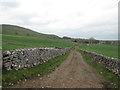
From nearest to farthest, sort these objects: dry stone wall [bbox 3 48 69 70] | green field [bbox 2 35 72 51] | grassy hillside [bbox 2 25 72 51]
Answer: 1. dry stone wall [bbox 3 48 69 70]
2. green field [bbox 2 35 72 51]
3. grassy hillside [bbox 2 25 72 51]

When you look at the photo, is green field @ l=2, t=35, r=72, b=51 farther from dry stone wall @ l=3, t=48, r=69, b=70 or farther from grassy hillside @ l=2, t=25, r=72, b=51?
dry stone wall @ l=3, t=48, r=69, b=70

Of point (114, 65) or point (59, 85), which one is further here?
point (114, 65)

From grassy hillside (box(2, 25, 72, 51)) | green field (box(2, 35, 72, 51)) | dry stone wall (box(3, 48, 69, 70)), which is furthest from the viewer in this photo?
grassy hillside (box(2, 25, 72, 51))

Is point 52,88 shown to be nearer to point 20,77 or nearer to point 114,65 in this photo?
point 20,77

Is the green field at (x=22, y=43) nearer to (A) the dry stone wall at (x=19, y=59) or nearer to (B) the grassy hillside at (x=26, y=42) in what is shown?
(B) the grassy hillside at (x=26, y=42)

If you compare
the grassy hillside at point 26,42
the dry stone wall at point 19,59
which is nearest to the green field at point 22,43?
the grassy hillside at point 26,42

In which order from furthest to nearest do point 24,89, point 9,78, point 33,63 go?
point 33,63 < point 9,78 < point 24,89

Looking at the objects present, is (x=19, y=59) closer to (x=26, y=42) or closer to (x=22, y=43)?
(x=22, y=43)

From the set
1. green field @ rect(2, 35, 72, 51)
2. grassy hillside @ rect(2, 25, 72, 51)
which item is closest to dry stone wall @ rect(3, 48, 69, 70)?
grassy hillside @ rect(2, 25, 72, 51)

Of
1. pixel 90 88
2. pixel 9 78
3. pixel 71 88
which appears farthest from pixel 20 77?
pixel 90 88

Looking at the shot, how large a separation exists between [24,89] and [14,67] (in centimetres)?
400

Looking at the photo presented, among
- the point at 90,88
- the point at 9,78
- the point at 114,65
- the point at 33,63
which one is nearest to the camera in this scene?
the point at 90,88

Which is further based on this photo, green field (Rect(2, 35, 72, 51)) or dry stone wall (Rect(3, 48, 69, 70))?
green field (Rect(2, 35, 72, 51))

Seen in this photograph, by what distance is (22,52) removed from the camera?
1254 cm
